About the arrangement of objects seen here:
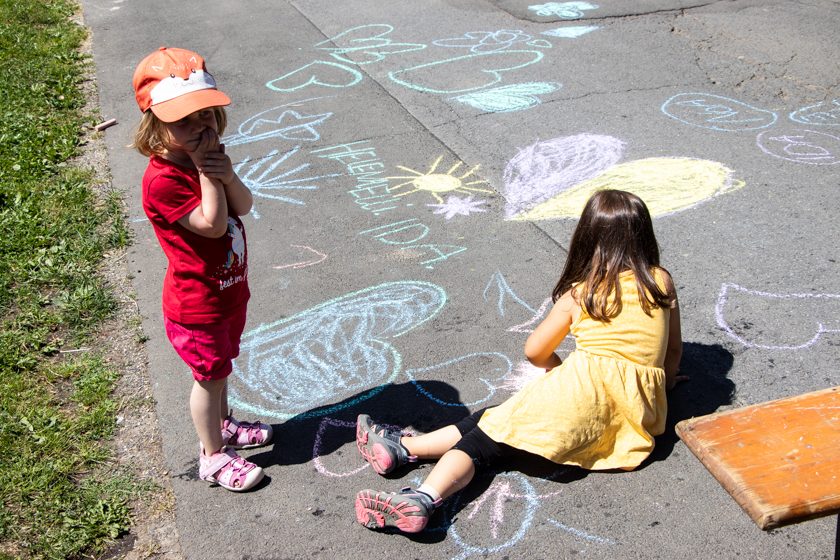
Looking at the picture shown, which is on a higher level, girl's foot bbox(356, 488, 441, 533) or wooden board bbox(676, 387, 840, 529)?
wooden board bbox(676, 387, 840, 529)

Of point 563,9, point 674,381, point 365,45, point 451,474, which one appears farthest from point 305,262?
point 563,9

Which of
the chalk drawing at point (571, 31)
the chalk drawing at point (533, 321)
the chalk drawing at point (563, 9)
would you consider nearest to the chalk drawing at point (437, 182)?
the chalk drawing at point (533, 321)

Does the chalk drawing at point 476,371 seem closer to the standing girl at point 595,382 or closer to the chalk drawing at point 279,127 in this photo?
the standing girl at point 595,382

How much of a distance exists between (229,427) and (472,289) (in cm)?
135

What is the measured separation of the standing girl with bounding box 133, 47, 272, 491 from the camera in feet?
8.18

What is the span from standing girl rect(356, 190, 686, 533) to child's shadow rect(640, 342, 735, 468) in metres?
0.13

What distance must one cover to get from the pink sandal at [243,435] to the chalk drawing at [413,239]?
1361 millimetres

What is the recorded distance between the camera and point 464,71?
657 cm

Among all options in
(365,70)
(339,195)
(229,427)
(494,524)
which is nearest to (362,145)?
(339,195)

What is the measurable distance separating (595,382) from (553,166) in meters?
2.48

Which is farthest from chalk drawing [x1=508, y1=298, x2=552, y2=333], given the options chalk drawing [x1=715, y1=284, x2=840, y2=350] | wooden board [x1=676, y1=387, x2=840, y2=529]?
wooden board [x1=676, y1=387, x2=840, y2=529]

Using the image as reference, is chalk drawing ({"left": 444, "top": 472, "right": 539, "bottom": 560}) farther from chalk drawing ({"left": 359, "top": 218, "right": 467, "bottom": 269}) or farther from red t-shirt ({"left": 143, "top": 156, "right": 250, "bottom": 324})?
chalk drawing ({"left": 359, "top": 218, "right": 467, "bottom": 269})

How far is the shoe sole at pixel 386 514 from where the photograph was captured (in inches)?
98.8

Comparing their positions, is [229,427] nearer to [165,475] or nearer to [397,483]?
[165,475]
